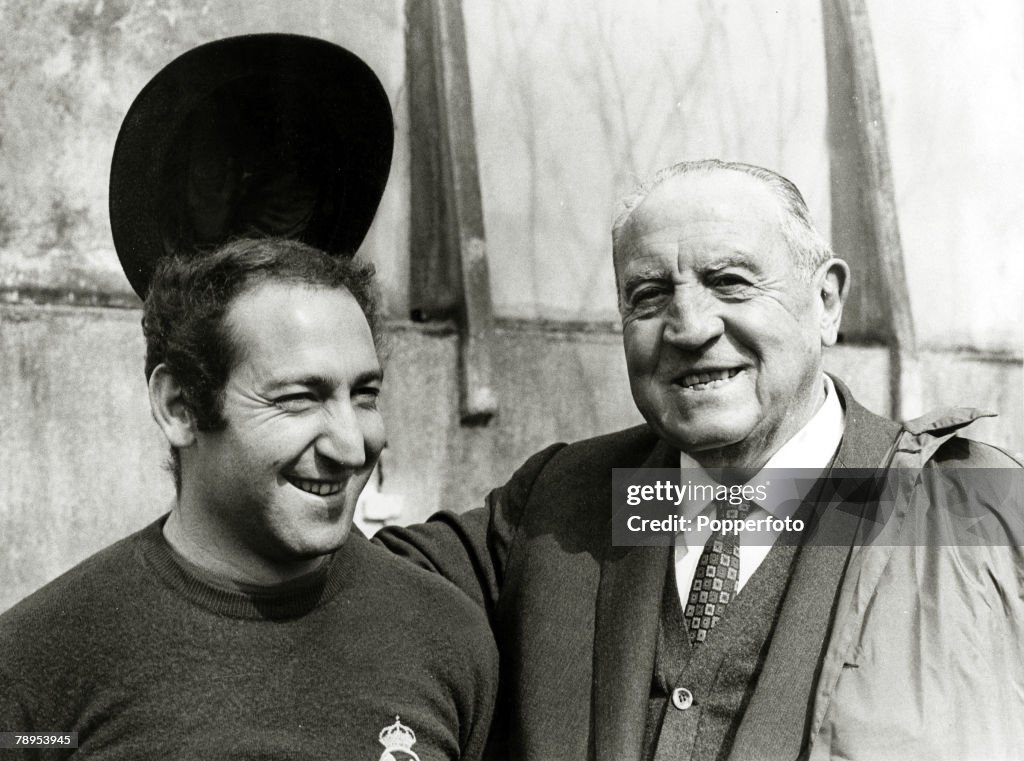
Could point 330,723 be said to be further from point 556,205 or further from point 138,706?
point 556,205

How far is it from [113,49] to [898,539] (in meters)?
2.28

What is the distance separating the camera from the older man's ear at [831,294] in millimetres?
2557

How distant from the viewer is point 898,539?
2.25 meters

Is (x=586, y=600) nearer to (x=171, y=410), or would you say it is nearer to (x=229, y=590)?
(x=229, y=590)

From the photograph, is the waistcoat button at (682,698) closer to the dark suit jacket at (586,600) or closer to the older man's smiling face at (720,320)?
the dark suit jacket at (586,600)

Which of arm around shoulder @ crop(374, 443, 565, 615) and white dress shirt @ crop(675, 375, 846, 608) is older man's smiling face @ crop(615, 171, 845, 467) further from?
arm around shoulder @ crop(374, 443, 565, 615)

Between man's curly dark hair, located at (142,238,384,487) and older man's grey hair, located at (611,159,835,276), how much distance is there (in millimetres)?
788

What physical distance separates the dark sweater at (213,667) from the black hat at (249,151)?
757mm

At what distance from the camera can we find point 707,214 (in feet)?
8.03

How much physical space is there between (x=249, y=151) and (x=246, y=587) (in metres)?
1.06

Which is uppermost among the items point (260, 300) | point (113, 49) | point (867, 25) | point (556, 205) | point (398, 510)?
point (867, 25)

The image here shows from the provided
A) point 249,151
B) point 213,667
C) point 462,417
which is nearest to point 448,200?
point 462,417

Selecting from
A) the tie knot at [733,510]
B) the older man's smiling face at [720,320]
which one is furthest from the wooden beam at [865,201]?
the tie knot at [733,510]

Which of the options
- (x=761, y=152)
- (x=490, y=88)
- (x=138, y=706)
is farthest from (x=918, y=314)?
(x=138, y=706)
